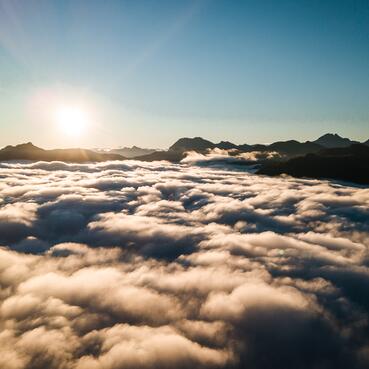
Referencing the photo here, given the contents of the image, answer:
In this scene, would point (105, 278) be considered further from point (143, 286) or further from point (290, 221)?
point (290, 221)

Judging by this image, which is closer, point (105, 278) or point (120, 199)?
point (105, 278)

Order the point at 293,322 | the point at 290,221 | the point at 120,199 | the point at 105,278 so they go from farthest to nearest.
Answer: the point at 120,199
the point at 290,221
the point at 105,278
the point at 293,322

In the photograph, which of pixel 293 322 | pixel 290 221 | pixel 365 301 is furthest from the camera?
pixel 290 221

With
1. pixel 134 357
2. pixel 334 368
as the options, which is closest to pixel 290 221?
pixel 334 368

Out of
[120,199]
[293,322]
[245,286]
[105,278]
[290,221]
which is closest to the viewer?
[293,322]

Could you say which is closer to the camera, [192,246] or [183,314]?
[183,314]

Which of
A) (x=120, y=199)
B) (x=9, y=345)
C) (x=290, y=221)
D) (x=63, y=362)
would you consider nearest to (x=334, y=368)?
(x=63, y=362)

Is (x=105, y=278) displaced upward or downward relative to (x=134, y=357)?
downward

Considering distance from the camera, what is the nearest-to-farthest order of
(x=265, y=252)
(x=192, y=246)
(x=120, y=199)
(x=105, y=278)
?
(x=105, y=278) → (x=265, y=252) → (x=192, y=246) → (x=120, y=199)

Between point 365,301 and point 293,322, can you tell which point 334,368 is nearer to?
point 293,322
